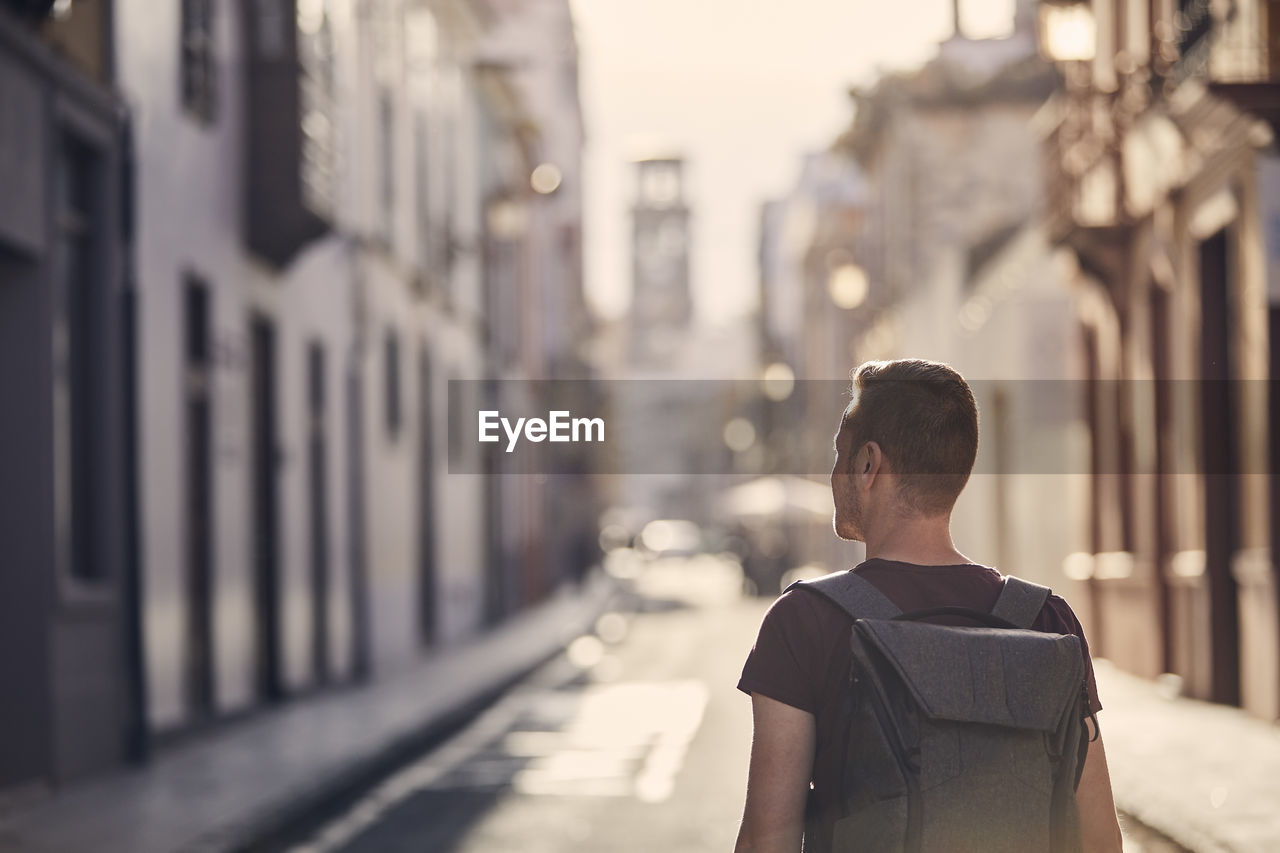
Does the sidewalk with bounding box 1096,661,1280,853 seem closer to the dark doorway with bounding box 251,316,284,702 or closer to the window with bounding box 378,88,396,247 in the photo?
the dark doorway with bounding box 251,316,284,702

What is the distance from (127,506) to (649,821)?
16.1 feet

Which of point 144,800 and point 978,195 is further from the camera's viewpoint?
point 978,195

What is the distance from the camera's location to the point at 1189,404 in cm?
1697

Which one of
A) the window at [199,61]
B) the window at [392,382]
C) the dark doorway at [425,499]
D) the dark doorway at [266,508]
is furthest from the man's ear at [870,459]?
the dark doorway at [425,499]

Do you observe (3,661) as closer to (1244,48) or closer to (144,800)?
(144,800)

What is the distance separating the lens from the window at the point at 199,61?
1606 centimetres

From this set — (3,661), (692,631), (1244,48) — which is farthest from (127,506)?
(692,631)

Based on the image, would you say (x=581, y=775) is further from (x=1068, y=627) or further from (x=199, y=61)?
(x=1068, y=627)

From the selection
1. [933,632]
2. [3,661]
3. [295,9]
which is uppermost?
[295,9]

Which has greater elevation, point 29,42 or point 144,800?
point 29,42

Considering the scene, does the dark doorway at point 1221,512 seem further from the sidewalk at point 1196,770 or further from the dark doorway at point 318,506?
the dark doorway at point 318,506

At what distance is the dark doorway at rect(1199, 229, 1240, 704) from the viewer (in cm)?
1586

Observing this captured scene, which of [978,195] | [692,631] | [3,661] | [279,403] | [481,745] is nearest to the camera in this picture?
[3,661]

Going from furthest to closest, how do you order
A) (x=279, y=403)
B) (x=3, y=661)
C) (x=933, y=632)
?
(x=279, y=403)
(x=3, y=661)
(x=933, y=632)
